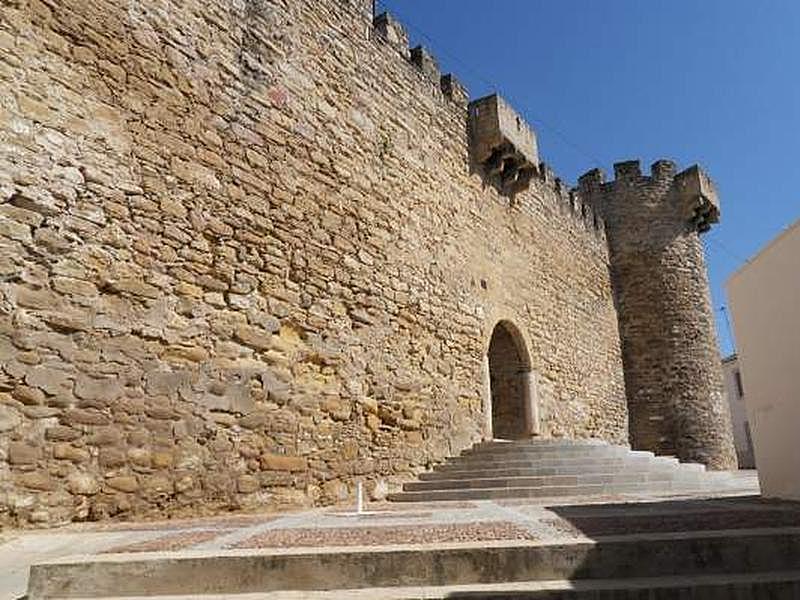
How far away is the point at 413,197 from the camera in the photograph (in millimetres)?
8578

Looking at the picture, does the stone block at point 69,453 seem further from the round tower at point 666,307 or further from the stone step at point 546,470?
the round tower at point 666,307

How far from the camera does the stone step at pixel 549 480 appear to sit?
21.3 feet

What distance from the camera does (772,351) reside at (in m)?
4.75

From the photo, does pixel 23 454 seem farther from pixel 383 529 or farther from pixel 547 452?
pixel 547 452

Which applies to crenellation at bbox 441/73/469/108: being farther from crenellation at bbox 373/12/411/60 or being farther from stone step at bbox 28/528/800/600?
stone step at bbox 28/528/800/600

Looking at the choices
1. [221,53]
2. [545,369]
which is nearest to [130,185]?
[221,53]

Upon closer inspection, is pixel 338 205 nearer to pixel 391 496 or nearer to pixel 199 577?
pixel 391 496

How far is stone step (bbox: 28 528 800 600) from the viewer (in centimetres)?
244

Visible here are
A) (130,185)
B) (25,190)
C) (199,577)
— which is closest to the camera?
(199,577)

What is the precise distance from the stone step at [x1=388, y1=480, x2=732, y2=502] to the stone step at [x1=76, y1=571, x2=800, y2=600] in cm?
376

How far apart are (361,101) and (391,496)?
4.87m

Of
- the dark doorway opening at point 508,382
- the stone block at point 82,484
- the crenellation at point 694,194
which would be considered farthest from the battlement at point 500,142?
the stone block at point 82,484

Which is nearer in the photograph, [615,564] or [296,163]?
[615,564]

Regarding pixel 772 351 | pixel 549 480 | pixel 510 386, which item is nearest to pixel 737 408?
pixel 510 386
